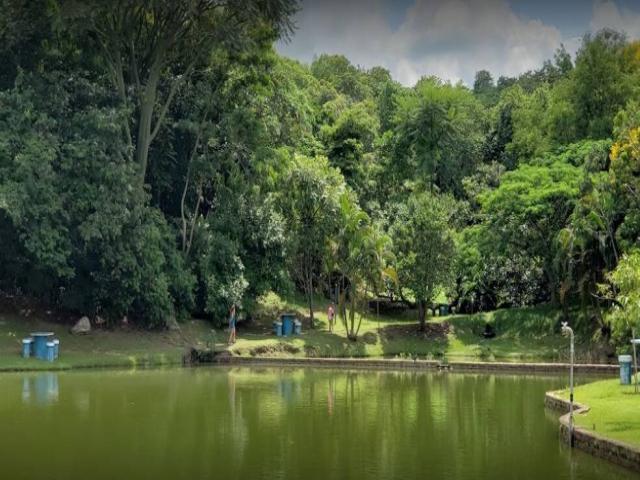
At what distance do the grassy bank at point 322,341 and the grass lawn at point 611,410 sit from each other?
13385mm

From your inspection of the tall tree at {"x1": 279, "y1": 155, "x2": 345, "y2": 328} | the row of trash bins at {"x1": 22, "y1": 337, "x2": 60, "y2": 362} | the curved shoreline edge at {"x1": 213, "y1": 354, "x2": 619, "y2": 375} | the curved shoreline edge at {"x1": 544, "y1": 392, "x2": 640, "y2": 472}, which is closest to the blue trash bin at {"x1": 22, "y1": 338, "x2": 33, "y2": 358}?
the row of trash bins at {"x1": 22, "y1": 337, "x2": 60, "y2": 362}

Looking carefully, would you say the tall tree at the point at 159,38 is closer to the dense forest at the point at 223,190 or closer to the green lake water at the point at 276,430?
the dense forest at the point at 223,190

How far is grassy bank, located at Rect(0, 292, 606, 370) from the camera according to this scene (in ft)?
115

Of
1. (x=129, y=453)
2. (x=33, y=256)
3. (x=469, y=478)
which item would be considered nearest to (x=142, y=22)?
(x=33, y=256)

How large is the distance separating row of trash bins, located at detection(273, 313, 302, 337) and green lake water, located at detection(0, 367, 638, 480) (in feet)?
34.1

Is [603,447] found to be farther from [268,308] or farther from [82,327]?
[268,308]

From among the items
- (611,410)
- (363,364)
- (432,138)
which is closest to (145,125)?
(363,364)

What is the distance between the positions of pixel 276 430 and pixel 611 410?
803 centimetres

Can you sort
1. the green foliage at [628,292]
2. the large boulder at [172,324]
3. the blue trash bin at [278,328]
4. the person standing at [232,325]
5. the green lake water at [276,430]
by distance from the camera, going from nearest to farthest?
the green lake water at [276,430] < the green foliage at [628,292] < the person standing at [232,325] < the large boulder at [172,324] < the blue trash bin at [278,328]

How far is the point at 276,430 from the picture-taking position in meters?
19.4

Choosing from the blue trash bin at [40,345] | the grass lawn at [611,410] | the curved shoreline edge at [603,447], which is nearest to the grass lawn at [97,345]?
the blue trash bin at [40,345]

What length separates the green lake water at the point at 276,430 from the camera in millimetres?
15281

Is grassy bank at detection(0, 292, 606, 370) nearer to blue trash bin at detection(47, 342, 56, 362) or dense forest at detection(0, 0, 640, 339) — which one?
blue trash bin at detection(47, 342, 56, 362)

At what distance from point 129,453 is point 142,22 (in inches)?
1086
